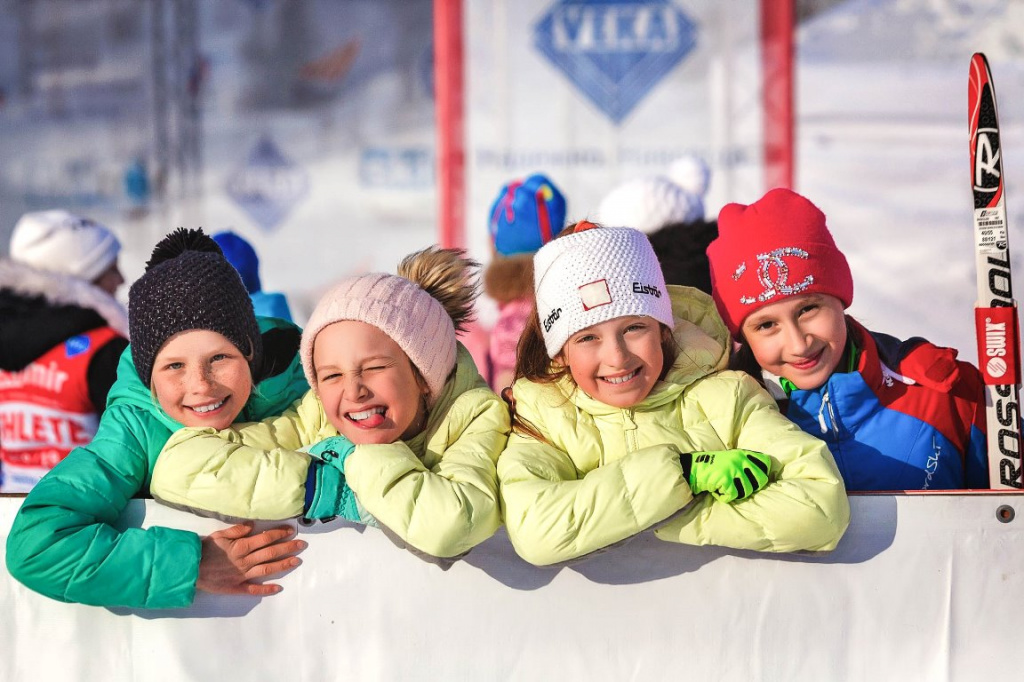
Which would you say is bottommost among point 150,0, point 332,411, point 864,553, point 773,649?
point 773,649

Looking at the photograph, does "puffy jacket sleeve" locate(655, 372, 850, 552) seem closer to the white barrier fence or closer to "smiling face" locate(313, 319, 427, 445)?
the white barrier fence

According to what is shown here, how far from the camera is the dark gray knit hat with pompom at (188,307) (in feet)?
7.77

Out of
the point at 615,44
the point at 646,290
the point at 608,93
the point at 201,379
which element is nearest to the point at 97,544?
the point at 201,379

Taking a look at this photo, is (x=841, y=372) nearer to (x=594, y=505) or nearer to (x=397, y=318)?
(x=594, y=505)

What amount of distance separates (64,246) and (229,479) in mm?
2297

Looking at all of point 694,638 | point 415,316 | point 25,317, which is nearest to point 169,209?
point 25,317

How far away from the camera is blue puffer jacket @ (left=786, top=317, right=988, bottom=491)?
2.32 metres

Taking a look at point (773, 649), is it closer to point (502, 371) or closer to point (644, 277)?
point (644, 277)

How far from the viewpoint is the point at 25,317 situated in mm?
3514

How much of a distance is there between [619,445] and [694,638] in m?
0.42

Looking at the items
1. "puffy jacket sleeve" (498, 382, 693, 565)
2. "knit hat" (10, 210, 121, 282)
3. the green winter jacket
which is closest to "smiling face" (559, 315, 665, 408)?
"puffy jacket sleeve" (498, 382, 693, 565)

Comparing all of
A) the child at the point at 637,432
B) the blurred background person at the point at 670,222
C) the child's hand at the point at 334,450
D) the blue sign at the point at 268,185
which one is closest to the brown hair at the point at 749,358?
the child at the point at 637,432

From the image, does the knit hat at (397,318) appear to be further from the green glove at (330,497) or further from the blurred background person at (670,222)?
the blurred background person at (670,222)

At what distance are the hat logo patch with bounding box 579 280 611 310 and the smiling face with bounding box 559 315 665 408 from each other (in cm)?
5
